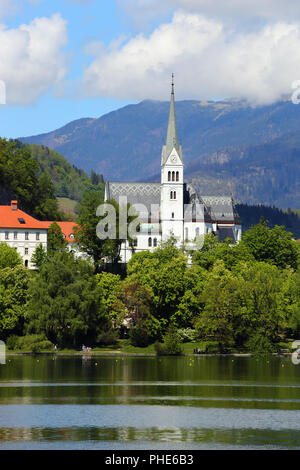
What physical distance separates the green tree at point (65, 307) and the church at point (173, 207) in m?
54.7

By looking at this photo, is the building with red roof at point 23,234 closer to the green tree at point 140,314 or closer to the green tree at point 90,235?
the green tree at point 90,235

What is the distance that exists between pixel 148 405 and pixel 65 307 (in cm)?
4646

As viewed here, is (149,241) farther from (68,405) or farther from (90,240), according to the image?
(68,405)

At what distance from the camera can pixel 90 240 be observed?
144750 mm

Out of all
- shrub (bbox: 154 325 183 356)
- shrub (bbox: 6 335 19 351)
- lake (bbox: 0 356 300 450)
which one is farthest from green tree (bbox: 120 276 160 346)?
lake (bbox: 0 356 300 450)

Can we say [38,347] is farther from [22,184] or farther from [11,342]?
[22,184]

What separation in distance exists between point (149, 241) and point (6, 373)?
3705 inches

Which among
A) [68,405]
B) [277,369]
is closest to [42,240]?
[277,369]

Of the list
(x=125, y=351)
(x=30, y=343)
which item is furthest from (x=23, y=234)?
(x=30, y=343)

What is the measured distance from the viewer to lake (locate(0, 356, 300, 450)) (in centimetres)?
4822

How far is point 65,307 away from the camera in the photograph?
→ 350ft

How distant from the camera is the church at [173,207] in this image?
573ft

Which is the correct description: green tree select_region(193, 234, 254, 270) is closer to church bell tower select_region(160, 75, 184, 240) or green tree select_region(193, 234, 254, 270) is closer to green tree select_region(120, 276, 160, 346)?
green tree select_region(120, 276, 160, 346)

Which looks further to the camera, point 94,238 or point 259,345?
point 94,238
